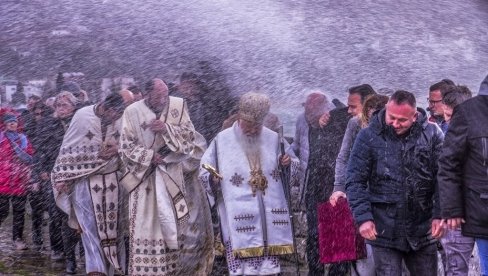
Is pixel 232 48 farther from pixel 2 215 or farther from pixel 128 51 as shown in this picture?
pixel 2 215

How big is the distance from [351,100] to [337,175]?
83cm

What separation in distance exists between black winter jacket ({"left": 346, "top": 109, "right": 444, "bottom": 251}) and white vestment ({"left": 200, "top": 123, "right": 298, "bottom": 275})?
1.25m

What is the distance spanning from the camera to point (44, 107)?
27.9ft

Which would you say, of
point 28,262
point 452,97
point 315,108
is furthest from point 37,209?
point 452,97

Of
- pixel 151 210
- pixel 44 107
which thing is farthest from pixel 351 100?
pixel 44 107

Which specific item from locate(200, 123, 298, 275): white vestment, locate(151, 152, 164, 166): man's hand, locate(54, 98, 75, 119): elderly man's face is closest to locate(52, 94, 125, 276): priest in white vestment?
locate(151, 152, 164, 166): man's hand

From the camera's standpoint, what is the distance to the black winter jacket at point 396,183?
4.52 metres

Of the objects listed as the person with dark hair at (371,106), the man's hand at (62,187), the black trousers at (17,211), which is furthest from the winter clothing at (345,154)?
the black trousers at (17,211)

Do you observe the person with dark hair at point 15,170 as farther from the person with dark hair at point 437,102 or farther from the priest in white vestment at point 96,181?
the person with dark hair at point 437,102

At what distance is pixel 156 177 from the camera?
613 centimetres

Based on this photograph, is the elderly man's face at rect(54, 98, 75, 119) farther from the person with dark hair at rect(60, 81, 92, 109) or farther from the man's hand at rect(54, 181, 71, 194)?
the man's hand at rect(54, 181, 71, 194)

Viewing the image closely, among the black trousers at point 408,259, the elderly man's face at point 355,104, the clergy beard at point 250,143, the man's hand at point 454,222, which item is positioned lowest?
the clergy beard at point 250,143

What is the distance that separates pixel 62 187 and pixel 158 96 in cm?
118

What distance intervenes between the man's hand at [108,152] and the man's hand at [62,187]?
1.21ft
